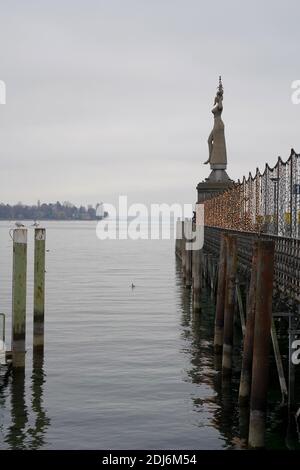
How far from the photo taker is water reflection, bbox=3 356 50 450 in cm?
1609

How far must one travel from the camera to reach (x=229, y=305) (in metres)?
21.7

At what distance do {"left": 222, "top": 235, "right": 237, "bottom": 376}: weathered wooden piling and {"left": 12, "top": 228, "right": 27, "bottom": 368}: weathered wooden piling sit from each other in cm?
580

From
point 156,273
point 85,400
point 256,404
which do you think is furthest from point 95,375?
point 156,273

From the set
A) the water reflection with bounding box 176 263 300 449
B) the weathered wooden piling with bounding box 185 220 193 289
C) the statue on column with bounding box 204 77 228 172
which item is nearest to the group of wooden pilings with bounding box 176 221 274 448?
the water reflection with bounding box 176 263 300 449

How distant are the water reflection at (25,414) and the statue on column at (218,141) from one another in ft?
162

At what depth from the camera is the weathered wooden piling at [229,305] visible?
21250 millimetres

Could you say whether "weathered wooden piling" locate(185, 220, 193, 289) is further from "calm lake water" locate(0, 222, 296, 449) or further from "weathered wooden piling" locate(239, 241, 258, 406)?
"weathered wooden piling" locate(239, 241, 258, 406)

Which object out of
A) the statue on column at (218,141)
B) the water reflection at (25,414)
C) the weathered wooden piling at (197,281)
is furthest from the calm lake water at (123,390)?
the statue on column at (218,141)

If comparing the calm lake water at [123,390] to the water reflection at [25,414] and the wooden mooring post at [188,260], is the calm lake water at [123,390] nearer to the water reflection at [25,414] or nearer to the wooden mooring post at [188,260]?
the water reflection at [25,414]

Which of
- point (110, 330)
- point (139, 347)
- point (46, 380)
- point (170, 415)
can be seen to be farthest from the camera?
point (110, 330)

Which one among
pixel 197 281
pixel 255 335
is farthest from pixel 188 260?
pixel 255 335

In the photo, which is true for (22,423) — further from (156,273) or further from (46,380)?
(156,273)
